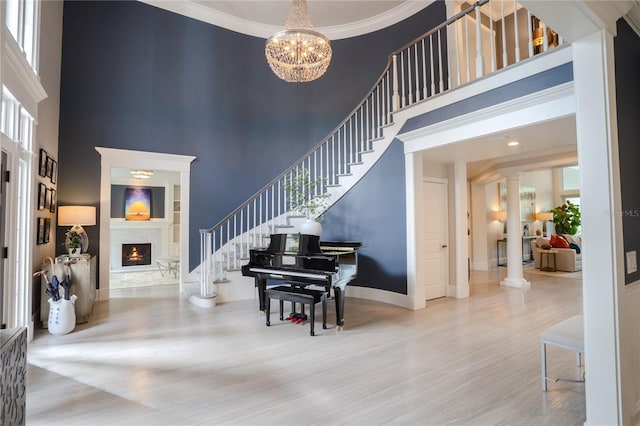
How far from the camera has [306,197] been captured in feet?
20.8

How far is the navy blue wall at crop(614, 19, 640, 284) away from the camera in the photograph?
2051 mm

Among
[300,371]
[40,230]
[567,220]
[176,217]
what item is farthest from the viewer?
[567,220]

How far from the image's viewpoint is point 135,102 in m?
6.31

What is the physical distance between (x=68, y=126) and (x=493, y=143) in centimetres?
675

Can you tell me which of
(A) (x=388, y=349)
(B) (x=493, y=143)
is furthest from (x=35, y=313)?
(B) (x=493, y=143)

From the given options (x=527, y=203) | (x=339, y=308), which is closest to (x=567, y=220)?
(x=527, y=203)

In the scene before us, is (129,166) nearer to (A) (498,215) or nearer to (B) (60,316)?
(B) (60,316)

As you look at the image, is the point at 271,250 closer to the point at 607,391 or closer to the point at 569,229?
the point at 607,391

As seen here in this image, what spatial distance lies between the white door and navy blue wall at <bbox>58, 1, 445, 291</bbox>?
2.25 ft

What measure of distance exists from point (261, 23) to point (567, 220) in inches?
423

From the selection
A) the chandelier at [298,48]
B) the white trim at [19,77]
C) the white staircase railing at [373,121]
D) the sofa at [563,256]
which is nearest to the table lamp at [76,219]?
the white trim at [19,77]

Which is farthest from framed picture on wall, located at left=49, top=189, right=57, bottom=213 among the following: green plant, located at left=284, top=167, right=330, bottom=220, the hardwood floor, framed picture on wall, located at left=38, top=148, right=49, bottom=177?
green plant, located at left=284, top=167, right=330, bottom=220

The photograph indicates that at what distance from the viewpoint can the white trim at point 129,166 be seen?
589 cm

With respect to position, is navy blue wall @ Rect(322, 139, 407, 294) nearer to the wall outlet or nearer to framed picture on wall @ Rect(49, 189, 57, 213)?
the wall outlet
